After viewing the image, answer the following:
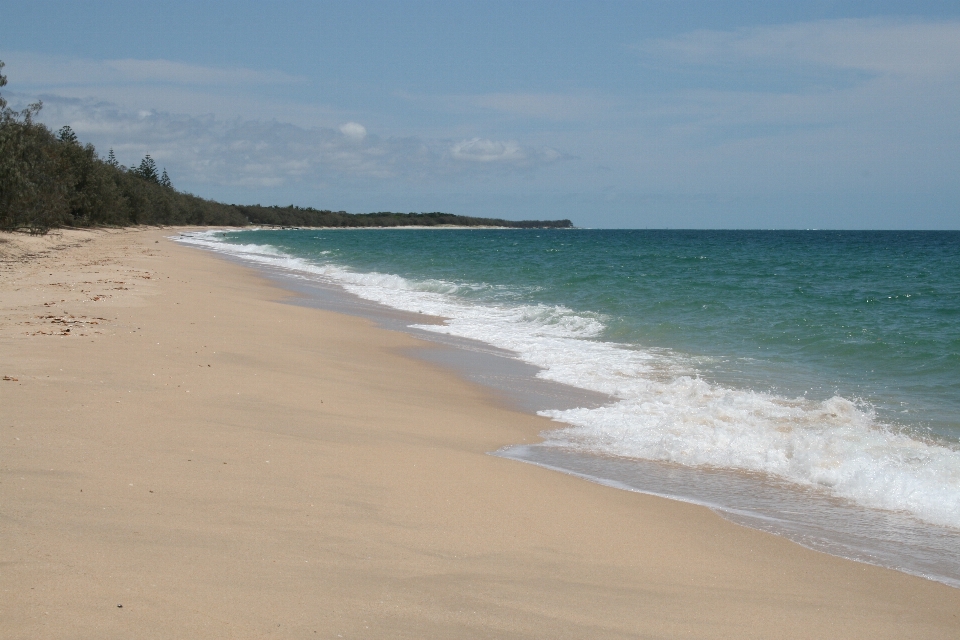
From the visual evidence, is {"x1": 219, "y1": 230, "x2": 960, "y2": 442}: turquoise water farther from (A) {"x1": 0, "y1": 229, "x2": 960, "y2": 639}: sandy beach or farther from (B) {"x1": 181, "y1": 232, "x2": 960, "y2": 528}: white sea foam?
(A) {"x1": 0, "y1": 229, "x2": 960, "y2": 639}: sandy beach

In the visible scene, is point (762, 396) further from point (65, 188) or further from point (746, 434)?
point (65, 188)

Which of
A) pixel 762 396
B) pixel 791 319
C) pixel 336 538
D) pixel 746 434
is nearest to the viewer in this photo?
pixel 336 538

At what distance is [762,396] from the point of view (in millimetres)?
9836

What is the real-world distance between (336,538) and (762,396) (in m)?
7.06

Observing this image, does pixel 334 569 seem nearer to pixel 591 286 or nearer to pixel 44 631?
pixel 44 631

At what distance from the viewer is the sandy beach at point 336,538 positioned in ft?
10.9

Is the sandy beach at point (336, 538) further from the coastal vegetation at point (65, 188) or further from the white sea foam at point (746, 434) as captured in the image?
the coastal vegetation at point (65, 188)

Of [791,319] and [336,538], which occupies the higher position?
[791,319]

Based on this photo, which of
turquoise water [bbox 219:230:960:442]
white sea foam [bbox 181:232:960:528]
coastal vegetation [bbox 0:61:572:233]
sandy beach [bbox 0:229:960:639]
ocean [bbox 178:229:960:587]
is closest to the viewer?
sandy beach [bbox 0:229:960:639]

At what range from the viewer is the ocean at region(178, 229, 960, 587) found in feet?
19.3

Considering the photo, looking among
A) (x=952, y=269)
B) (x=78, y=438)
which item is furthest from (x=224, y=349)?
(x=952, y=269)

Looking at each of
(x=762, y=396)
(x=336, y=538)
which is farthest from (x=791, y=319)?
(x=336, y=538)

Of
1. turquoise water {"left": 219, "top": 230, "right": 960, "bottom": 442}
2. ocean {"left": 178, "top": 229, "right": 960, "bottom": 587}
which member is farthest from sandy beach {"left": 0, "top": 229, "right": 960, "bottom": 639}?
turquoise water {"left": 219, "top": 230, "right": 960, "bottom": 442}

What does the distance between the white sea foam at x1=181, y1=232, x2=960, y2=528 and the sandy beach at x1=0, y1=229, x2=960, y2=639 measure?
46.8 inches
